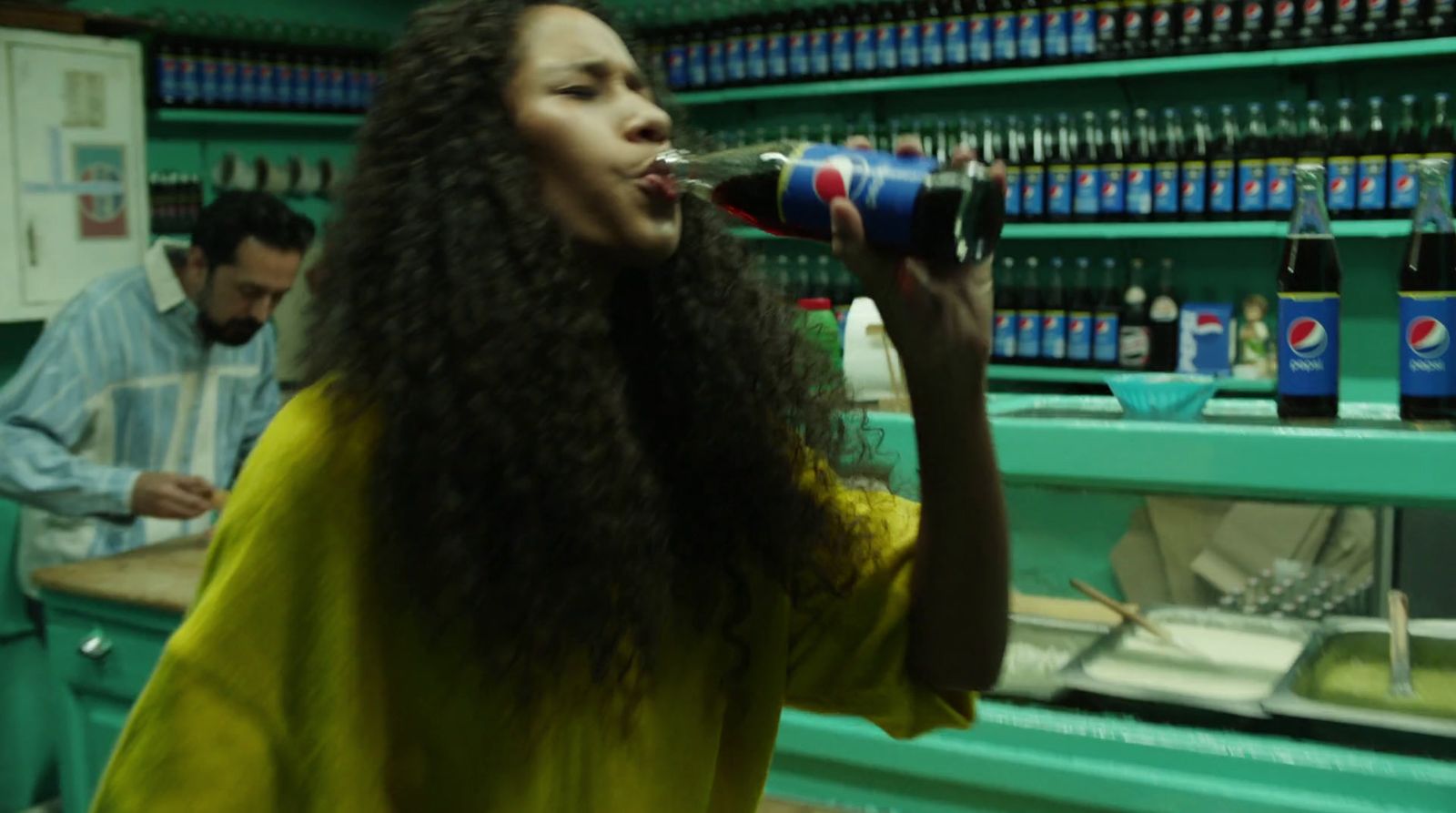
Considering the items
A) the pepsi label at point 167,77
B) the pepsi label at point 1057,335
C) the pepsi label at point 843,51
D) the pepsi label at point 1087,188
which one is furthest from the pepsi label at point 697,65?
the pepsi label at point 167,77

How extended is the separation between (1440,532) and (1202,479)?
0.32 meters

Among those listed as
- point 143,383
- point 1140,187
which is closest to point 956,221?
point 143,383

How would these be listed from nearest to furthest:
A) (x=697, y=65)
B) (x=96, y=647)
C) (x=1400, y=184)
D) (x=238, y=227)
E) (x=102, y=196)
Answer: (x=96, y=647)
(x=238, y=227)
(x=1400, y=184)
(x=102, y=196)
(x=697, y=65)

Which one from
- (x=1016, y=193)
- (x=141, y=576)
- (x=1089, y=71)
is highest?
(x=1089, y=71)

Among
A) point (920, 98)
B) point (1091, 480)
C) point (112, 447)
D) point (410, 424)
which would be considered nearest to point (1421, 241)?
point (1091, 480)

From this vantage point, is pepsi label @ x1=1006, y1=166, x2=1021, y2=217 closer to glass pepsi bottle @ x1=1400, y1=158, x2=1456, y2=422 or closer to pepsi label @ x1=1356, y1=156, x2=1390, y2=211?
pepsi label @ x1=1356, y1=156, x2=1390, y2=211

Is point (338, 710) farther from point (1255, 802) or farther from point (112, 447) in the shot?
point (112, 447)

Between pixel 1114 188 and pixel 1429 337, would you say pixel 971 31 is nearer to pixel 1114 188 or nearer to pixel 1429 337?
pixel 1114 188

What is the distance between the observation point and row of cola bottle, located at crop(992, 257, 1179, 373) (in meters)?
4.64

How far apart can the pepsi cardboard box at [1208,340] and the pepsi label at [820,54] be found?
1.72 m

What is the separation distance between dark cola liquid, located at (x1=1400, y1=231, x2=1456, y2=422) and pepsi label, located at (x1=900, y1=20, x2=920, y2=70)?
3500mm

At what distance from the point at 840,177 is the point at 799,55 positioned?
4.40 m

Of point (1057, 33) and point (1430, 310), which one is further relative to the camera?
point (1057, 33)

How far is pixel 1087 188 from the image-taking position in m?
4.59
